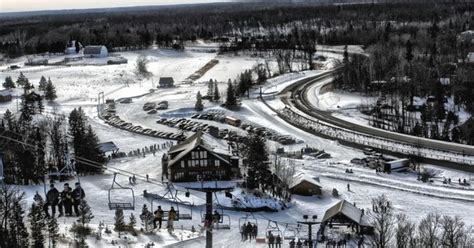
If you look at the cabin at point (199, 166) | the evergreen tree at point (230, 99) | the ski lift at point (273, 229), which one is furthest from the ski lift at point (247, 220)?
the evergreen tree at point (230, 99)

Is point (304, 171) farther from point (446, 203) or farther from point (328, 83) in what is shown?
point (328, 83)

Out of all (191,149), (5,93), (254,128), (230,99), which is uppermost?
(191,149)

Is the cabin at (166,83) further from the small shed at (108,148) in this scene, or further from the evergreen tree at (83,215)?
the evergreen tree at (83,215)

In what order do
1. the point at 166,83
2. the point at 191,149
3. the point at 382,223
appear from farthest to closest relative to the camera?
the point at 166,83 → the point at 191,149 → the point at 382,223

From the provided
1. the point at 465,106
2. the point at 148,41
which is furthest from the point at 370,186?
the point at 148,41

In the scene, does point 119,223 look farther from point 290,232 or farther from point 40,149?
point 290,232

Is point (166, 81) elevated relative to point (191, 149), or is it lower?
lower

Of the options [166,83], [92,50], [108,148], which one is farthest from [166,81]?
[92,50]
